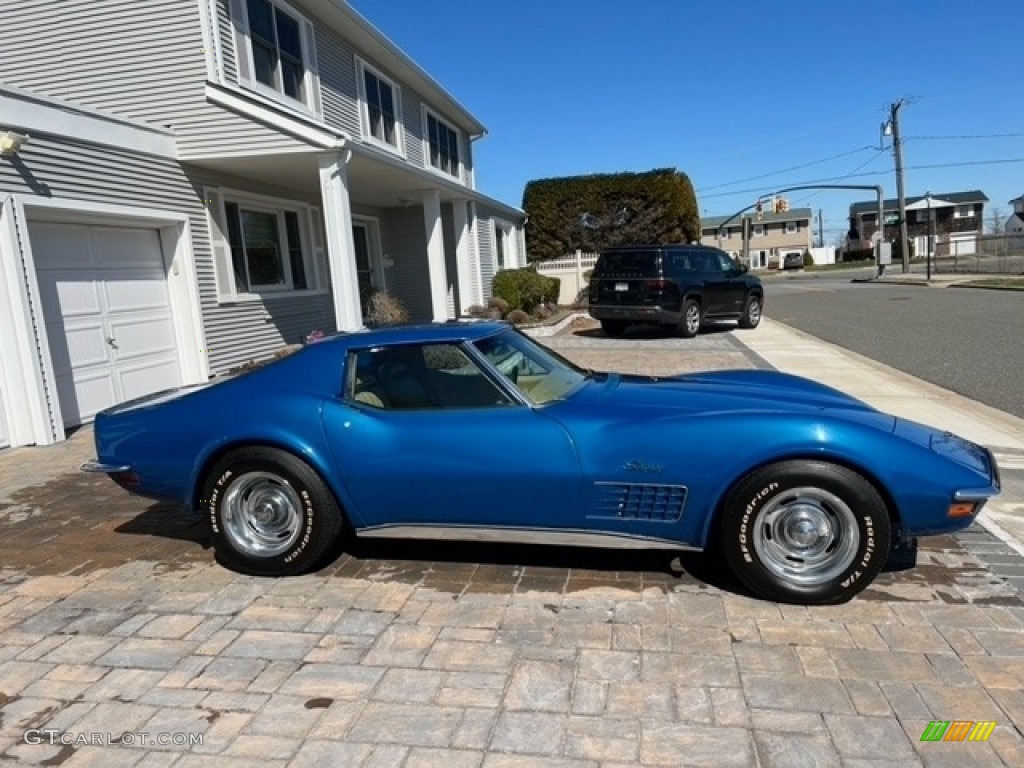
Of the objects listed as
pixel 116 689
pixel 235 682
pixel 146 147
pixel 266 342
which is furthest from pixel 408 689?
pixel 266 342

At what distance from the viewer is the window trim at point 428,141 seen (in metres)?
18.8

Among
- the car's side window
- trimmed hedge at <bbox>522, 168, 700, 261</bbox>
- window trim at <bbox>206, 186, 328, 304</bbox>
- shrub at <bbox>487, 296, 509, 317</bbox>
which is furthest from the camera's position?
trimmed hedge at <bbox>522, 168, 700, 261</bbox>

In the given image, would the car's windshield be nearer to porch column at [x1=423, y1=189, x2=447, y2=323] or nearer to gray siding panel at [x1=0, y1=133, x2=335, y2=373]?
gray siding panel at [x1=0, y1=133, x2=335, y2=373]

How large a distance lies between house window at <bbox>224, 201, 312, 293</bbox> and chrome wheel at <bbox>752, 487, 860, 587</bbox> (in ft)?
31.3

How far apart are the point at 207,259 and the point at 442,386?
7772 millimetres

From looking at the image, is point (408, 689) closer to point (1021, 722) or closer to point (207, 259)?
point (1021, 722)

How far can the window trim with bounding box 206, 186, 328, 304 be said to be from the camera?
10352 millimetres

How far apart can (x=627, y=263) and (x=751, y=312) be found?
3822 millimetres

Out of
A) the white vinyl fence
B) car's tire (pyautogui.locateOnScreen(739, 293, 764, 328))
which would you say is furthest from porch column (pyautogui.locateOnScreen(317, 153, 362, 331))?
the white vinyl fence

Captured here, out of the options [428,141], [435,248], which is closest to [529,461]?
[435,248]

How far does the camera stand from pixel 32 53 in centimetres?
1033

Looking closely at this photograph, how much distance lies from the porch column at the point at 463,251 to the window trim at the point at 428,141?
977mm

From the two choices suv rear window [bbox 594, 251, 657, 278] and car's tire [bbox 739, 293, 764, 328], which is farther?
car's tire [bbox 739, 293, 764, 328]

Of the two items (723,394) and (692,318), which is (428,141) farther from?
(723,394)
